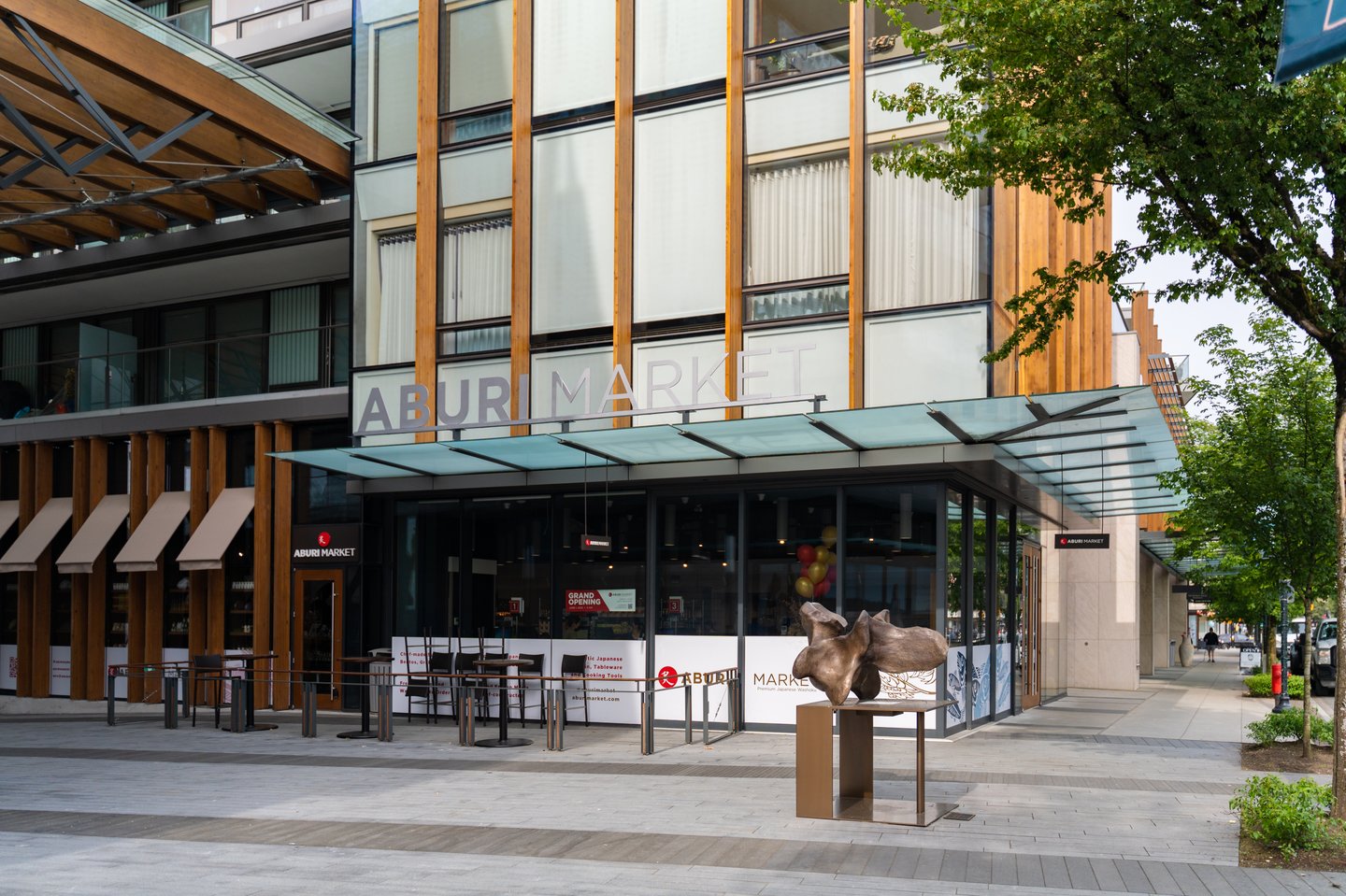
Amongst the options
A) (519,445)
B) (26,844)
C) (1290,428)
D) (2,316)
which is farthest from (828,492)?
(2,316)

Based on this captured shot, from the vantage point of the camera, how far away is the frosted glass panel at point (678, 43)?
1817 centimetres

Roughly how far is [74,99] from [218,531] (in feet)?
27.6

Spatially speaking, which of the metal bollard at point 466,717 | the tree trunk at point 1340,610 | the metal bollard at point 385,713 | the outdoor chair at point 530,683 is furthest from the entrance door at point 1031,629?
the tree trunk at point 1340,610

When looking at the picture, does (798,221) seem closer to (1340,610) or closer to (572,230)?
(572,230)

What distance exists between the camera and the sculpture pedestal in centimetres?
1057

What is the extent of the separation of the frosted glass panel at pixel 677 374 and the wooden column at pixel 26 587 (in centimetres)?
1384

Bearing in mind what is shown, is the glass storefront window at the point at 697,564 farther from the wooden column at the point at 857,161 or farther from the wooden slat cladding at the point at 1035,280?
the wooden slat cladding at the point at 1035,280

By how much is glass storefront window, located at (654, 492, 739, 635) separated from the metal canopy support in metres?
8.23

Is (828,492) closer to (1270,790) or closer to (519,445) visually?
(519,445)

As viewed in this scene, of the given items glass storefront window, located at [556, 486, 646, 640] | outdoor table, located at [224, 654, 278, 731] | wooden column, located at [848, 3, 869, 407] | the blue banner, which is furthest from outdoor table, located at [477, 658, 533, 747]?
the blue banner

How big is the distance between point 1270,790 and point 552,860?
5.21 m

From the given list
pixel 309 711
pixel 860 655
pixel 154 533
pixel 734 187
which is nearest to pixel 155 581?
pixel 154 533

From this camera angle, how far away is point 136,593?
77.3ft

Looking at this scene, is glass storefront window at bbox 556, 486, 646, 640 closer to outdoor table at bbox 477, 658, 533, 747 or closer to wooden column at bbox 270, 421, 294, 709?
outdoor table at bbox 477, 658, 533, 747
